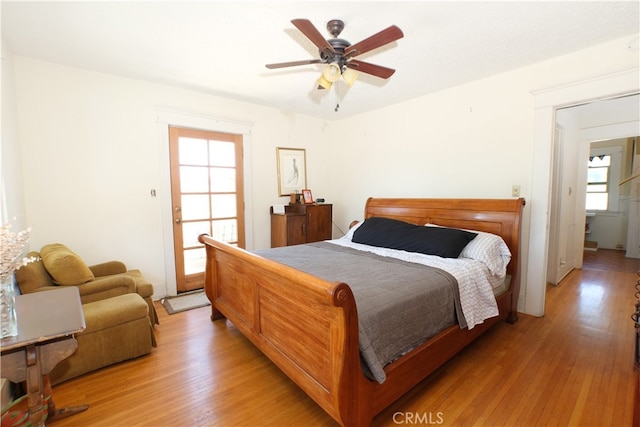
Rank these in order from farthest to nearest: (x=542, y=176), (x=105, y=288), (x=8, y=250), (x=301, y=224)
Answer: (x=301, y=224)
(x=542, y=176)
(x=105, y=288)
(x=8, y=250)

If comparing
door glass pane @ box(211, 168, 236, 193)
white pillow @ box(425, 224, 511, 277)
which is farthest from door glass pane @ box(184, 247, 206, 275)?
white pillow @ box(425, 224, 511, 277)

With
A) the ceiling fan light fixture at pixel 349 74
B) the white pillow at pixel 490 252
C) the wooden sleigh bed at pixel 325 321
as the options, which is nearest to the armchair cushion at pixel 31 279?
the wooden sleigh bed at pixel 325 321

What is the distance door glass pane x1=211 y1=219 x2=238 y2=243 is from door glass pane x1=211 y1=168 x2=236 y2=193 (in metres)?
0.43

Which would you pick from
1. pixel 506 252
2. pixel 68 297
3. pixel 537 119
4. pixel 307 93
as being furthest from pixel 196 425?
pixel 537 119

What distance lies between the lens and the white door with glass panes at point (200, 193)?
3361 millimetres

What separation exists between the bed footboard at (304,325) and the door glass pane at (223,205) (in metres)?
1.42

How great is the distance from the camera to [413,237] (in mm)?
2658

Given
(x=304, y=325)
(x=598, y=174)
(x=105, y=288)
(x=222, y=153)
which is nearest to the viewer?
(x=304, y=325)

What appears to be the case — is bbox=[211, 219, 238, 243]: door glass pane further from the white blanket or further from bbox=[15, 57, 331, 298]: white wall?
the white blanket

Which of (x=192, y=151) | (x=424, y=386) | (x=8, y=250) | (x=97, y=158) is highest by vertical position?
(x=192, y=151)

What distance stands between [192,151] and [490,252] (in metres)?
3.41

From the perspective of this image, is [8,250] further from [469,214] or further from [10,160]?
[469,214]

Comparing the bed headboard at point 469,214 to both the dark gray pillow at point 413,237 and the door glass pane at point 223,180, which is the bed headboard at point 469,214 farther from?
the door glass pane at point 223,180

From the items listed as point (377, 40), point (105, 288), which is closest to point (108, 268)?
point (105, 288)
